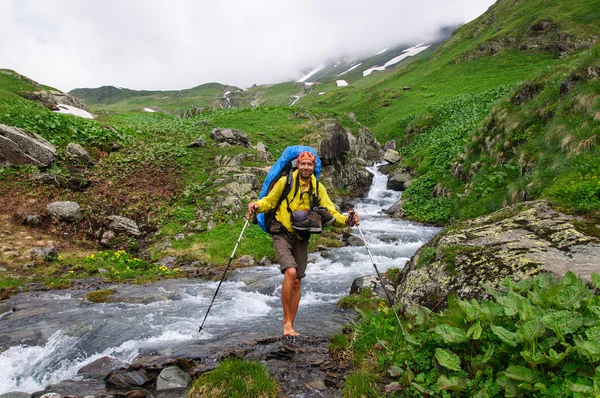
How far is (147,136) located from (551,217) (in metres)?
29.7

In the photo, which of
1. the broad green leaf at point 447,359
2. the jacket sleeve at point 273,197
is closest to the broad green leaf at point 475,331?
the broad green leaf at point 447,359

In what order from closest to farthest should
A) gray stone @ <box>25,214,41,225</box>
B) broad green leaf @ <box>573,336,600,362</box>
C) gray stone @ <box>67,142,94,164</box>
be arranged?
broad green leaf @ <box>573,336,600,362</box>
gray stone @ <box>25,214,41,225</box>
gray stone @ <box>67,142,94,164</box>

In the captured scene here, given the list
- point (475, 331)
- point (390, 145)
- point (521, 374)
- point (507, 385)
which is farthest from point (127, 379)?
point (390, 145)

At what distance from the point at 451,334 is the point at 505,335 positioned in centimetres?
58

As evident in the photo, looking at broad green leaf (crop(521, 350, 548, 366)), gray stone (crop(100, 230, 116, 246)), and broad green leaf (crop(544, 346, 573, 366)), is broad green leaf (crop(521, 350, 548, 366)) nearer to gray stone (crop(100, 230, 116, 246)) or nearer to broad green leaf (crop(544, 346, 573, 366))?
broad green leaf (crop(544, 346, 573, 366))

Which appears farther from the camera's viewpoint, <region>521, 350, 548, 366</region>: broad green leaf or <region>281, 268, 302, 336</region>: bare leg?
<region>281, 268, 302, 336</region>: bare leg

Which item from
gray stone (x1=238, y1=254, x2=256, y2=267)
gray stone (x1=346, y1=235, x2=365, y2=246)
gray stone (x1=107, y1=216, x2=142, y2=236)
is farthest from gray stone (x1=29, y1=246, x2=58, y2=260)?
gray stone (x1=346, y1=235, x2=365, y2=246)

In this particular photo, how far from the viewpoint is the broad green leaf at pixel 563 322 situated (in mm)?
3236

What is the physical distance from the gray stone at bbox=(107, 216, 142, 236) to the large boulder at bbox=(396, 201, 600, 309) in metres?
14.9

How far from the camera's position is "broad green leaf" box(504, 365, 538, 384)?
3.10 meters

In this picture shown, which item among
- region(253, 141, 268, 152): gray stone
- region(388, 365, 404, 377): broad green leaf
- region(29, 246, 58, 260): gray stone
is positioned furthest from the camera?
region(253, 141, 268, 152): gray stone

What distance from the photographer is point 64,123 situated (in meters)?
25.2

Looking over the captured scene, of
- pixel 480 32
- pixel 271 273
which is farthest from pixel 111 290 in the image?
pixel 480 32

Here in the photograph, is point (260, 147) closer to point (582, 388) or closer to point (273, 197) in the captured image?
point (273, 197)
